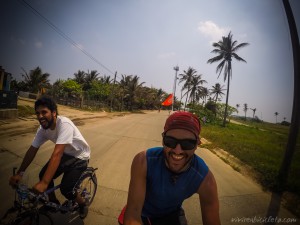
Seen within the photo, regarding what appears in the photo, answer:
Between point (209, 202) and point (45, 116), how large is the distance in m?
2.17

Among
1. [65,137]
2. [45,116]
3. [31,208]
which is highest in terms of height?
[45,116]

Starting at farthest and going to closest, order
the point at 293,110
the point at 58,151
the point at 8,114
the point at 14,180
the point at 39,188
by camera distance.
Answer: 1. the point at 8,114
2. the point at 293,110
3. the point at 58,151
4. the point at 14,180
5. the point at 39,188

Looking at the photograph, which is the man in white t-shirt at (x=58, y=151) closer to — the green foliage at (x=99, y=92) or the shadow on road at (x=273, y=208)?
the shadow on road at (x=273, y=208)

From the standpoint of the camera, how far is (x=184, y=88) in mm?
49281

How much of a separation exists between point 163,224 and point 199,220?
199 centimetres

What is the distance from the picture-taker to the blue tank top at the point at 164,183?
1.67 metres

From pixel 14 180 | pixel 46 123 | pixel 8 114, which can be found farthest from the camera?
pixel 8 114

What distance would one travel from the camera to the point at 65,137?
2.45 metres

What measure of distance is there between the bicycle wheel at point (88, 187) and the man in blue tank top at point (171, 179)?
5.91ft

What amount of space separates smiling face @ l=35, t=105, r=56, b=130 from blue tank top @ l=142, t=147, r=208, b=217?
1503 mm

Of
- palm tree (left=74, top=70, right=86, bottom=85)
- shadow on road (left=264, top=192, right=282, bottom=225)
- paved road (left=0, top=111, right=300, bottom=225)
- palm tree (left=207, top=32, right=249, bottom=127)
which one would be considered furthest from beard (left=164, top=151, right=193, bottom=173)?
palm tree (left=74, top=70, right=86, bottom=85)

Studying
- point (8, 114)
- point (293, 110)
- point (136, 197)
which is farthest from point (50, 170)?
point (8, 114)

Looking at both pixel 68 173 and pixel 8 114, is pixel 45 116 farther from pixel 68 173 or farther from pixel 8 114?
pixel 8 114

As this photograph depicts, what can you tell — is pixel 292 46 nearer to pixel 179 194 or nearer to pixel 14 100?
pixel 179 194
